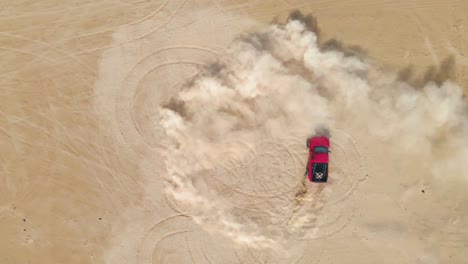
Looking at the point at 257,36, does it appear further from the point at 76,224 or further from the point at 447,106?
the point at 76,224

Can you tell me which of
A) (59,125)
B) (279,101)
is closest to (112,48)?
(59,125)

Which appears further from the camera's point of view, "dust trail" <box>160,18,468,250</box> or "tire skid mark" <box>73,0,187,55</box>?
"tire skid mark" <box>73,0,187,55</box>

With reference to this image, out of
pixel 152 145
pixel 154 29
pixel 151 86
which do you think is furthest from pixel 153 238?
pixel 154 29

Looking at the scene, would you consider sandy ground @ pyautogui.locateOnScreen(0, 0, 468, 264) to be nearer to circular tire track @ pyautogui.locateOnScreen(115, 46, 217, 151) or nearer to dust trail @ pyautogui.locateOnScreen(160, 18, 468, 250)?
circular tire track @ pyautogui.locateOnScreen(115, 46, 217, 151)

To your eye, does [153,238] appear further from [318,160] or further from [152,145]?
[318,160]

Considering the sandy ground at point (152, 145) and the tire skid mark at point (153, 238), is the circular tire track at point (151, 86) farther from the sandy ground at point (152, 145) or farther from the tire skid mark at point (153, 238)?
the tire skid mark at point (153, 238)

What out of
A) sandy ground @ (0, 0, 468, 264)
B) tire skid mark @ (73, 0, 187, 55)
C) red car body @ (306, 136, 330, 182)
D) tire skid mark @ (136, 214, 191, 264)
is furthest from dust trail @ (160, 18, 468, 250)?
tire skid mark @ (73, 0, 187, 55)

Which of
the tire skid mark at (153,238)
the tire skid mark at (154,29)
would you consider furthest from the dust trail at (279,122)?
the tire skid mark at (154,29)
